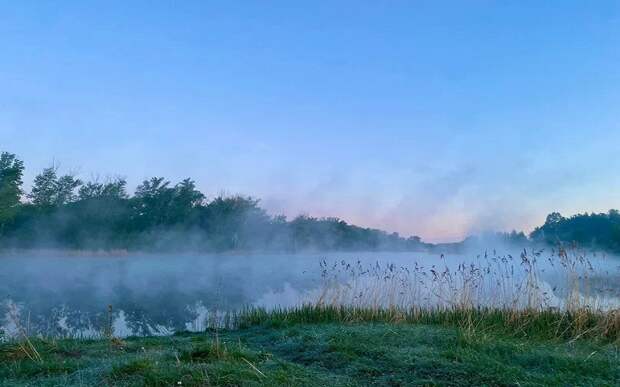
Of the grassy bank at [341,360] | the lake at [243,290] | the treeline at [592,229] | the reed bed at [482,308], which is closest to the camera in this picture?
the grassy bank at [341,360]

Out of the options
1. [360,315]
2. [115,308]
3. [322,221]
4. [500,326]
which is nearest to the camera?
[500,326]

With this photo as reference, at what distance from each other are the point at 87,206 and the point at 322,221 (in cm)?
2348

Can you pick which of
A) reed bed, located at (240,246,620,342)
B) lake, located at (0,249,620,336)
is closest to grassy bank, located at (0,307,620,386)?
reed bed, located at (240,246,620,342)

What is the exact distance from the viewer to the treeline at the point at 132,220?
1233 inches

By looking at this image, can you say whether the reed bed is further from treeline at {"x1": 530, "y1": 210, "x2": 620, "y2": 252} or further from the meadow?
treeline at {"x1": 530, "y1": 210, "x2": 620, "y2": 252}

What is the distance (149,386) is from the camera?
3840mm

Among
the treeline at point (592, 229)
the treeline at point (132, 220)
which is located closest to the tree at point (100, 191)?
the treeline at point (132, 220)

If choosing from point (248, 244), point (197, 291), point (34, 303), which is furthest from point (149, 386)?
point (248, 244)

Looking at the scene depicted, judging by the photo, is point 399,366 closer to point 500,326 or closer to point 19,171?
point 500,326

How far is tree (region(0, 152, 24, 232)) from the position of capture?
2805cm

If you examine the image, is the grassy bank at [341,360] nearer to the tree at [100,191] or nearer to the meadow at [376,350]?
the meadow at [376,350]

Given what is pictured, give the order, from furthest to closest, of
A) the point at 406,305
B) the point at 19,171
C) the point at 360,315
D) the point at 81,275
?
the point at 19,171, the point at 81,275, the point at 406,305, the point at 360,315

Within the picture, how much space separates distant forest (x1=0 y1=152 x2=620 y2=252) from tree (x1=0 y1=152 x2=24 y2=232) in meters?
0.05

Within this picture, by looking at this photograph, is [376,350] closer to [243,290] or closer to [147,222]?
[243,290]
